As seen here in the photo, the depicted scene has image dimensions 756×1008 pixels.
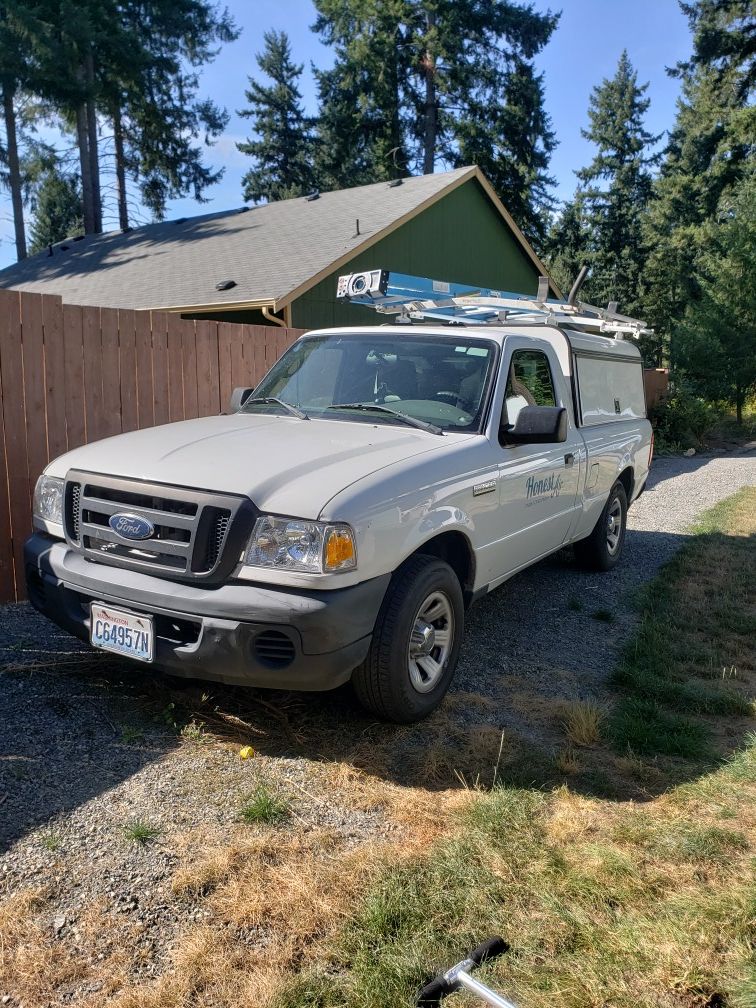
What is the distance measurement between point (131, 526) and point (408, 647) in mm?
1354

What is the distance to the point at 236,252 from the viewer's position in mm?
16516

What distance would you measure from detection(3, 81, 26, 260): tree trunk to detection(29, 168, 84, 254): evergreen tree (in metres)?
1.04

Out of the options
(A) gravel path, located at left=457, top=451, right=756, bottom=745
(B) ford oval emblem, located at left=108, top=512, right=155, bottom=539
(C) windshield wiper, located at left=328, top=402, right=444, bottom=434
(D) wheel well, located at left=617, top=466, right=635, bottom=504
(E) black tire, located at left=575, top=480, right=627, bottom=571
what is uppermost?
(C) windshield wiper, located at left=328, top=402, right=444, bottom=434

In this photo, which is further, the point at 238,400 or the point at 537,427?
the point at 238,400

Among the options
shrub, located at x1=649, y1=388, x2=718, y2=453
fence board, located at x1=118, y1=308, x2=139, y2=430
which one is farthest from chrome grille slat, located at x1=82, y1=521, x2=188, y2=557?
shrub, located at x1=649, y1=388, x2=718, y2=453

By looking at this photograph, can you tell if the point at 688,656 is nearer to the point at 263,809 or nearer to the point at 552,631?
the point at 552,631

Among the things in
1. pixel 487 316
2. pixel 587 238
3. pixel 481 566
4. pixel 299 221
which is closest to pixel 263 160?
pixel 587 238

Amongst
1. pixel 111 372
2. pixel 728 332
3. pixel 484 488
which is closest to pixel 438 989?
pixel 484 488

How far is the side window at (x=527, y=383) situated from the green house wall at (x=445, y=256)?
8811mm

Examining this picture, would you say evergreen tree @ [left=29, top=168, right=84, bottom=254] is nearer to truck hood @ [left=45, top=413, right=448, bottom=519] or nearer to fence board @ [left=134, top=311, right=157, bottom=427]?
fence board @ [left=134, top=311, right=157, bottom=427]

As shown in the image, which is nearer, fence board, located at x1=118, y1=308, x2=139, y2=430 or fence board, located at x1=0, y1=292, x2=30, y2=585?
fence board, located at x1=0, y1=292, x2=30, y2=585

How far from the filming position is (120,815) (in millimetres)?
3025

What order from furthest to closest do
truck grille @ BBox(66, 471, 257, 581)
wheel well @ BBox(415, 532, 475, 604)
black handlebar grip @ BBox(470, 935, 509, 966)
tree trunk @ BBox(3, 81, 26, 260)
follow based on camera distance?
1. tree trunk @ BBox(3, 81, 26, 260)
2. wheel well @ BBox(415, 532, 475, 604)
3. truck grille @ BBox(66, 471, 257, 581)
4. black handlebar grip @ BBox(470, 935, 509, 966)

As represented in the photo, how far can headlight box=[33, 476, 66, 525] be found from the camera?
13.0 ft
